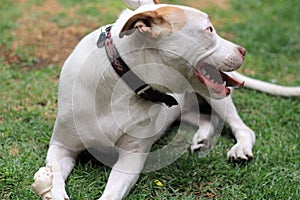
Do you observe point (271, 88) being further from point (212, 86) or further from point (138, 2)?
point (138, 2)

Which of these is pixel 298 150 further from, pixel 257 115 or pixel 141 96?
pixel 141 96

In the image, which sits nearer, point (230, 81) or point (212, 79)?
point (212, 79)

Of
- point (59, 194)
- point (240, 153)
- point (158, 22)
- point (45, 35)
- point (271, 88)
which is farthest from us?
point (45, 35)

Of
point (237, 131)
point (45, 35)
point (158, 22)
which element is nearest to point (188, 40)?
point (158, 22)

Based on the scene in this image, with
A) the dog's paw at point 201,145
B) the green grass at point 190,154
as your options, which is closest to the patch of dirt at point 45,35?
the green grass at point 190,154

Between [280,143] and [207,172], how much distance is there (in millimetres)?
796

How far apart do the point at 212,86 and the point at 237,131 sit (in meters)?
1.11

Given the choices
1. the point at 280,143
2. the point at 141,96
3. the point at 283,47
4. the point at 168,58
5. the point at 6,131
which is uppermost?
the point at 168,58

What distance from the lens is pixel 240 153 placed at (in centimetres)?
360

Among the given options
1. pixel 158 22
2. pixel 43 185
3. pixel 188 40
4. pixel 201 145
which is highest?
pixel 158 22

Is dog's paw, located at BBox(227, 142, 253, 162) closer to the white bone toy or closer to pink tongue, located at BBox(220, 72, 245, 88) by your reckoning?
pink tongue, located at BBox(220, 72, 245, 88)

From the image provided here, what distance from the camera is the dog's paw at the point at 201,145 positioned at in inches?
144

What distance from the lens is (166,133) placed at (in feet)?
12.9

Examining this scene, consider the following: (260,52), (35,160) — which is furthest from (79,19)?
(35,160)
